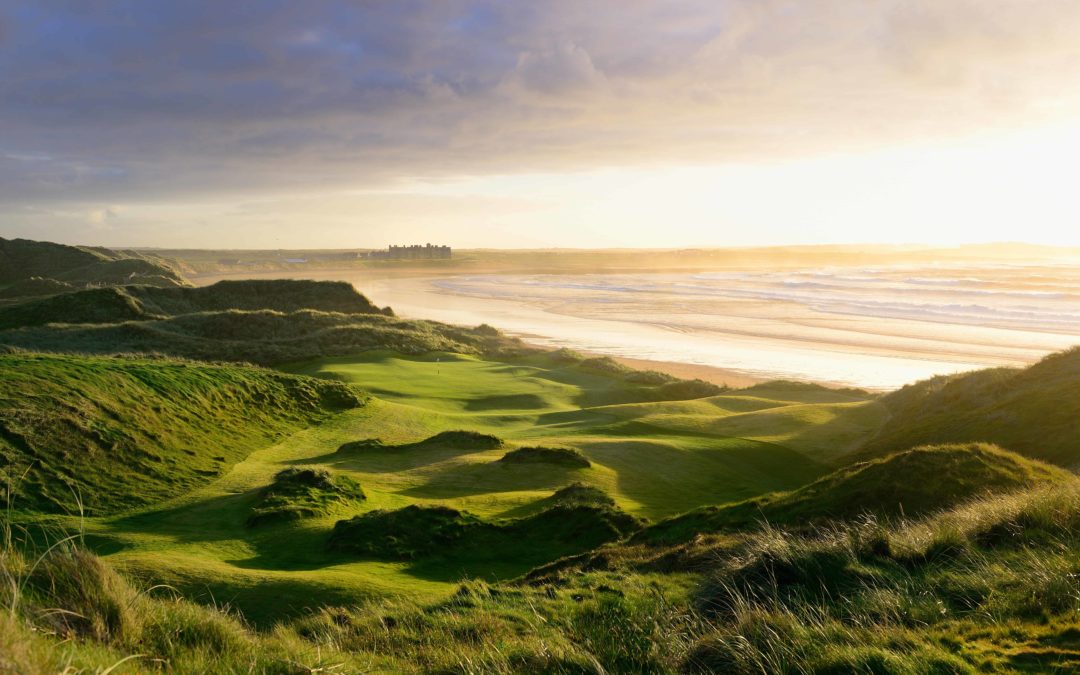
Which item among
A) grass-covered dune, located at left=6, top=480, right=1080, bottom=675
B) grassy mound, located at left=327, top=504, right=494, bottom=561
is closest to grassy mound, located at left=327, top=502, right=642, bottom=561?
grassy mound, located at left=327, top=504, right=494, bottom=561

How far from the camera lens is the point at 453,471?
18781mm

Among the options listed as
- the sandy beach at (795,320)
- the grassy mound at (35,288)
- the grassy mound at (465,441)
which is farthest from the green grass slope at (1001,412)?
the grassy mound at (35,288)

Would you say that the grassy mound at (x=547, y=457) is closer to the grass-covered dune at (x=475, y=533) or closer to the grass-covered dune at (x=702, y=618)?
the grass-covered dune at (x=475, y=533)

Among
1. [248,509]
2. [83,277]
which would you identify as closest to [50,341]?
[248,509]

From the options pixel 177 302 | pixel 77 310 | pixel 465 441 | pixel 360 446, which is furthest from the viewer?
pixel 177 302

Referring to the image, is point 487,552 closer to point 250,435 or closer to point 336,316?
point 250,435

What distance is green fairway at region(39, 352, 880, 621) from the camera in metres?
11.3

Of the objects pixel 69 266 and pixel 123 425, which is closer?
pixel 123 425

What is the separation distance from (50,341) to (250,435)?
73.6ft

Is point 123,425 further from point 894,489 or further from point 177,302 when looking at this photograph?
point 177,302

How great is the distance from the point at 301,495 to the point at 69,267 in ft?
296

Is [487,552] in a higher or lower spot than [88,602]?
lower

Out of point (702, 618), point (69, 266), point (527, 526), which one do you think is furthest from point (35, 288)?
point (702, 618)

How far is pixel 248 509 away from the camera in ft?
49.0
